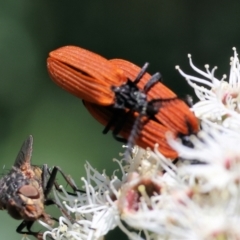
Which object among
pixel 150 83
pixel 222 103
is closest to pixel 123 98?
pixel 150 83

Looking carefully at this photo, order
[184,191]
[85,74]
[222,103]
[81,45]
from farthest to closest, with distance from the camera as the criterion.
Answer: [81,45] < [222,103] < [85,74] < [184,191]

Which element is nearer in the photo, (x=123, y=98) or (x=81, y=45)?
(x=123, y=98)

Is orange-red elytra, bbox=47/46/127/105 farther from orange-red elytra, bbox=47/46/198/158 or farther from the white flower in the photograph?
the white flower

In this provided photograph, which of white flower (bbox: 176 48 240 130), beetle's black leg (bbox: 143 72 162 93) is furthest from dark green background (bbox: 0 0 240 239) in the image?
beetle's black leg (bbox: 143 72 162 93)

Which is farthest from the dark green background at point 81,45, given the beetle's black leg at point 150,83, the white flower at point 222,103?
the beetle's black leg at point 150,83

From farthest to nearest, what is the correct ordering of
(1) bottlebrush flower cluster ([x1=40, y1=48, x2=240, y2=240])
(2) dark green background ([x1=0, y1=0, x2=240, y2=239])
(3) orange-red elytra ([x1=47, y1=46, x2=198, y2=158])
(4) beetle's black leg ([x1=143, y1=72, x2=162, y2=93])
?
(2) dark green background ([x1=0, y1=0, x2=240, y2=239]), (4) beetle's black leg ([x1=143, y1=72, x2=162, y2=93]), (3) orange-red elytra ([x1=47, y1=46, x2=198, y2=158]), (1) bottlebrush flower cluster ([x1=40, y1=48, x2=240, y2=240])

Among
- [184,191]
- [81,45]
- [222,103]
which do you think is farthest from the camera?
[81,45]

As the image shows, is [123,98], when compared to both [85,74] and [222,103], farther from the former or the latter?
[222,103]
